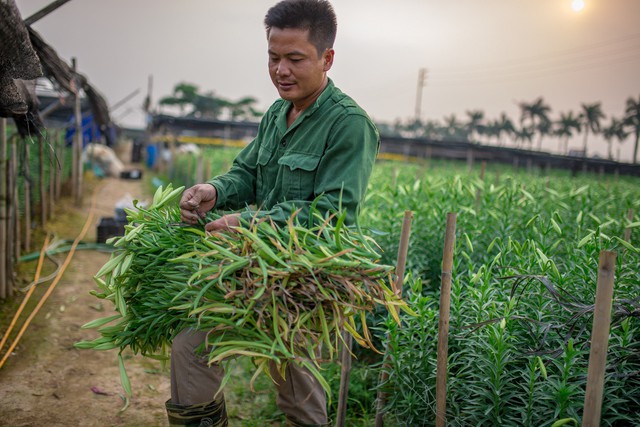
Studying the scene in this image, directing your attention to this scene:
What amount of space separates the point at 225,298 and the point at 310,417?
0.84m

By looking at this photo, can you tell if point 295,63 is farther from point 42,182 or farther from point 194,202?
point 42,182

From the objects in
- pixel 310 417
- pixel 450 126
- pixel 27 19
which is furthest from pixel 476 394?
pixel 450 126

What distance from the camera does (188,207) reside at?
2.20 metres

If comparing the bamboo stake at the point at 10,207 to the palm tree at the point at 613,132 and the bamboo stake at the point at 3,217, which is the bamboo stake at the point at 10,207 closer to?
the bamboo stake at the point at 3,217

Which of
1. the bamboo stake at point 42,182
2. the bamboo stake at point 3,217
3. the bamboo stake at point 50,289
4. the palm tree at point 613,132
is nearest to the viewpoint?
the bamboo stake at point 50,289

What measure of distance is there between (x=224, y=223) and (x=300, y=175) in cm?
40

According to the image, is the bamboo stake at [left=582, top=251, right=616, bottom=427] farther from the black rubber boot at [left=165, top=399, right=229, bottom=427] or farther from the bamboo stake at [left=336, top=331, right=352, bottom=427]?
the black rubber boot at [left=165, top=399, right=229, bottom=427]

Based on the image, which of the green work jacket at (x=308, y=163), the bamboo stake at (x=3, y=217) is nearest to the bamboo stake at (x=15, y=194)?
the bamboo stake at (x=3, y=217)

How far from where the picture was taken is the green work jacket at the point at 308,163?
2.10 m

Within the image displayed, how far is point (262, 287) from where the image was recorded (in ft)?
5.70

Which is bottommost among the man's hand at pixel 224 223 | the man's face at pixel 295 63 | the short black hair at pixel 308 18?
the man's hand at pixel 224 223

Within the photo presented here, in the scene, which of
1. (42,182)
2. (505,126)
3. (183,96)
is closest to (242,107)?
(183,96)

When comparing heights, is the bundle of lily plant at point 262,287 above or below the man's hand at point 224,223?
below

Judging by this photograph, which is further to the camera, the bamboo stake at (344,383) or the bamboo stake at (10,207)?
the bamboo stake at (10,207)
